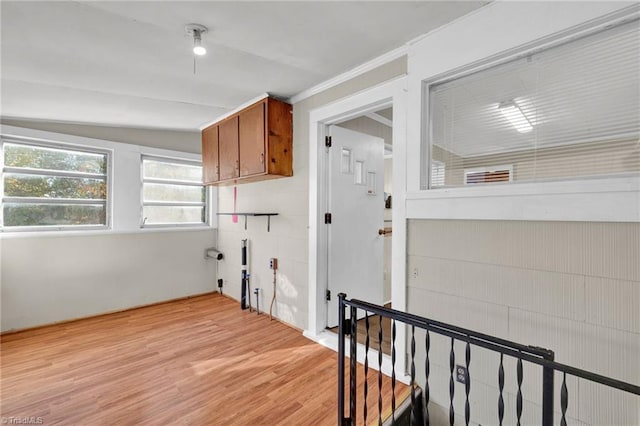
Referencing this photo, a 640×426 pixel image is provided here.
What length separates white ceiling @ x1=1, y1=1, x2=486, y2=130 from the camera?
162 cm

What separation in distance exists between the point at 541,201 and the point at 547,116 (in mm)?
468

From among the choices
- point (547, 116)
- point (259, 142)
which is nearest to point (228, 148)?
point (259, 142)

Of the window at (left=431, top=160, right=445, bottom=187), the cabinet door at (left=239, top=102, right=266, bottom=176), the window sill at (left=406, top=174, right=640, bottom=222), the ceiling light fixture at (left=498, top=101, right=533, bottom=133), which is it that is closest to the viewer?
the window sill at (left=406, top=174, right=640, bottom=222)

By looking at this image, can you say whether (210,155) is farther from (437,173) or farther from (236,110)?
(437,173)

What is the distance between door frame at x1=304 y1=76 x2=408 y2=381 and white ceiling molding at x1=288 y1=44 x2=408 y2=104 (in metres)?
0.16

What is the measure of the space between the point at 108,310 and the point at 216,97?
2888 millimetres

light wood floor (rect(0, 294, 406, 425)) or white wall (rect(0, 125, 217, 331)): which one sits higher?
white wall (rect(0, 125, 217, 331))

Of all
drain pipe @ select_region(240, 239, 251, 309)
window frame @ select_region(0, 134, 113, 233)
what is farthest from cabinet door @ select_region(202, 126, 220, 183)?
window frame @ select_region(0, 134, 113, 233)

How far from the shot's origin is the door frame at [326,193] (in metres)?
2.06

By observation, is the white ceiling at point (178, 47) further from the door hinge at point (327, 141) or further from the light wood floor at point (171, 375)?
the light wood floor at point (171, 375)

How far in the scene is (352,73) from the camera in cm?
242

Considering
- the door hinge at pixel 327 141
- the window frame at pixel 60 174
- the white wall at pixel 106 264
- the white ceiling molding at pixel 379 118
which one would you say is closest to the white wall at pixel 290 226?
the door hinge at pixel 327 141

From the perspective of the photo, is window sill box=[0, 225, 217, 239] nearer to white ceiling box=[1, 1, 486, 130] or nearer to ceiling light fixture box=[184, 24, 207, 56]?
white ceiling box=[1, 1, 486, 130]

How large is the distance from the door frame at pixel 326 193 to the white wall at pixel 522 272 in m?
0.07
